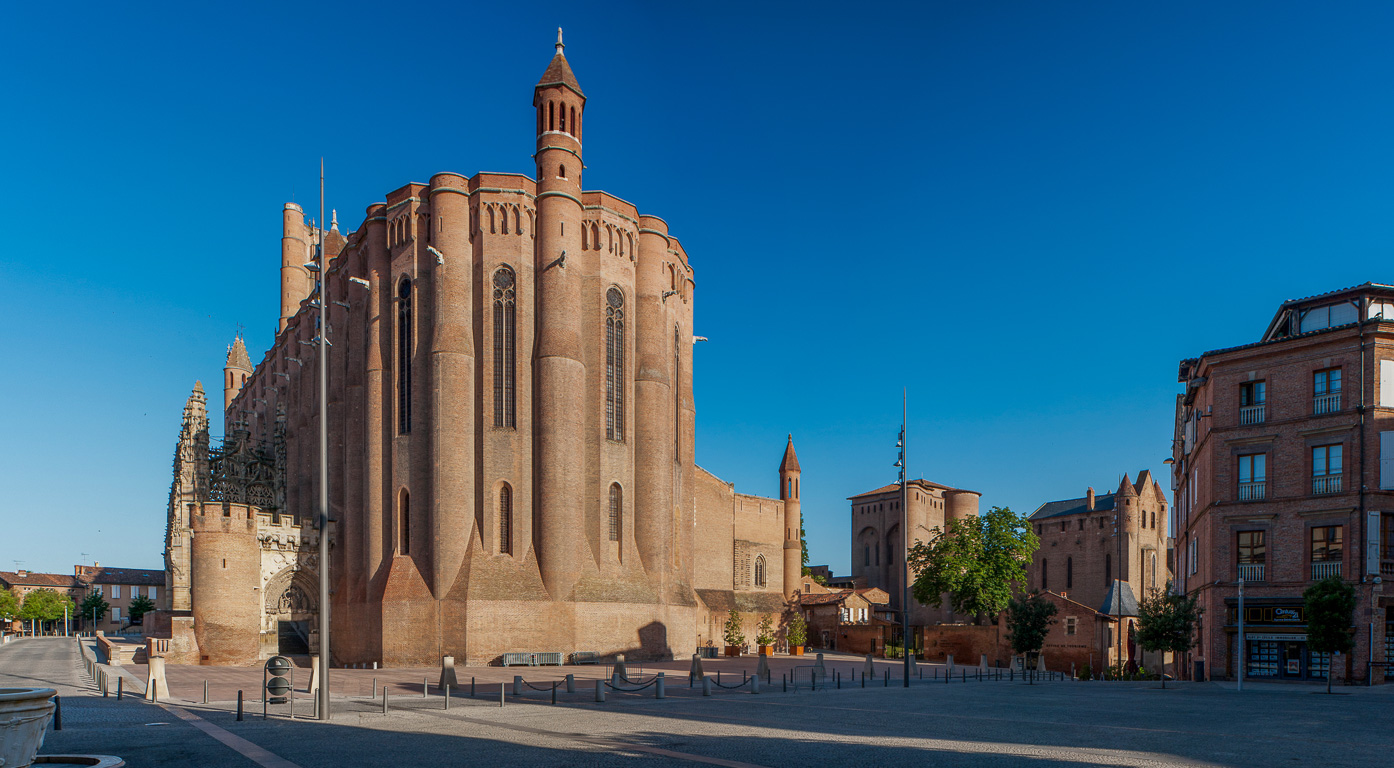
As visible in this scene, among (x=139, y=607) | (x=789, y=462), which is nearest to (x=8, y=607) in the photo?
(x=139, y=607)

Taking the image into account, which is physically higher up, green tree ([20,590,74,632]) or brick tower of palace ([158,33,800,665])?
brick tower of palace ([158,33,800,665])

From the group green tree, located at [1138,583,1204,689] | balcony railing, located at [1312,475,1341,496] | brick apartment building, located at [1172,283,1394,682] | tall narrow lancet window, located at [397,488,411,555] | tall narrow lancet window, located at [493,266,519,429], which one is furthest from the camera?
tall narrow lancet window, located at [493,266,519,429]

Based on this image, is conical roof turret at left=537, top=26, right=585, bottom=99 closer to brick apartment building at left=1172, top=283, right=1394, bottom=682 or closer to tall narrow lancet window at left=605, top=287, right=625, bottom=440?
tall narrow lancet window at left=605, top=287, right=625, bottom=440

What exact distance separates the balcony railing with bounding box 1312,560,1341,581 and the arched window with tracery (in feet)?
93.4

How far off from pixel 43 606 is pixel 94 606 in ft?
18.6

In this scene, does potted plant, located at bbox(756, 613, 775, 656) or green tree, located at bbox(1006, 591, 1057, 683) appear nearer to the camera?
green tree, located at bbox(1006, 591, 1057, 683)

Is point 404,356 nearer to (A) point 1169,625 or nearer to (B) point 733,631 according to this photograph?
(B) point 733,631

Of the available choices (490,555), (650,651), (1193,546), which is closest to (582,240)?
(490,555)

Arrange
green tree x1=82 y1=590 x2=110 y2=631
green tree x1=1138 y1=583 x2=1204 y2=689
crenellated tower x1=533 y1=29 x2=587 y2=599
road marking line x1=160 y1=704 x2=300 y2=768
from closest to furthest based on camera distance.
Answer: road marking line x1=160 y1=704 x2=300 y2=768
green tree x1=1138 y1=583 x2=1204 y2=689
crenellated tower x1=533 y1=29 x2=587 y2=599
green tree x1=82 y1=590 x2=110 y2=631

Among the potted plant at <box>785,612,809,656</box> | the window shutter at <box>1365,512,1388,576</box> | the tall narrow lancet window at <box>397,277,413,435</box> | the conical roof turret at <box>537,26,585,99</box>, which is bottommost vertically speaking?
the potted plant at <box>785,612,809,656</box>

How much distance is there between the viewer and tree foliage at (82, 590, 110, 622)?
4919 inches

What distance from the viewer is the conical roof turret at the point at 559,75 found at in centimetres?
4825

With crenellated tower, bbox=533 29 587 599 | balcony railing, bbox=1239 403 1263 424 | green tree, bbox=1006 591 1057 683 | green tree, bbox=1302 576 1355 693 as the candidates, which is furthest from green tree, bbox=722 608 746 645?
green tree, bbox=1302 576 1355 693

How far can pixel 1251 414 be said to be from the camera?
38.1m
